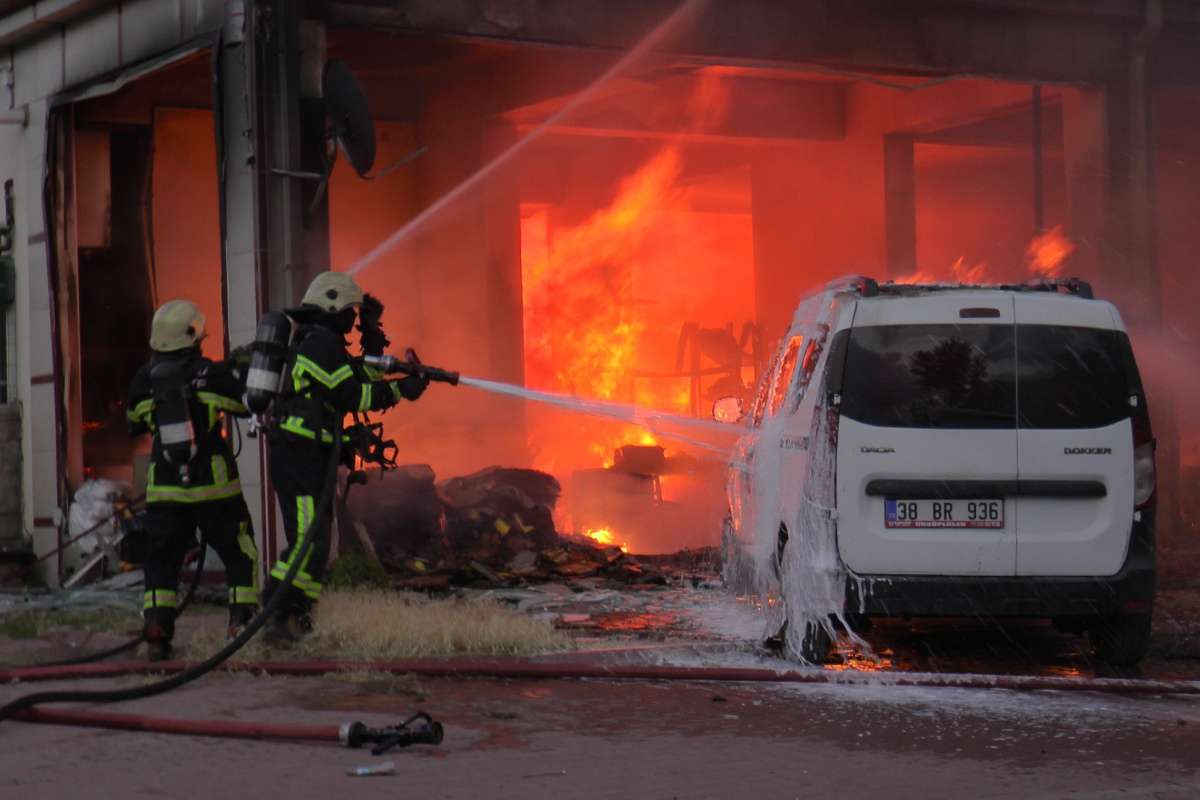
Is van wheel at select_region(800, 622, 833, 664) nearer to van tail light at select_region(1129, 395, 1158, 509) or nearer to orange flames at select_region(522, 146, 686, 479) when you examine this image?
van tail light at select_region(1129, 395, 1158, 509)

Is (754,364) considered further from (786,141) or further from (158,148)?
(158,148)

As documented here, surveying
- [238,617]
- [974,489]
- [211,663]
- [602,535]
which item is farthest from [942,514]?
[602,535]

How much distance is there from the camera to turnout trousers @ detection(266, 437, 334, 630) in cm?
849

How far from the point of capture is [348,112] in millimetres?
11414

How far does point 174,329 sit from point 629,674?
2913 mm

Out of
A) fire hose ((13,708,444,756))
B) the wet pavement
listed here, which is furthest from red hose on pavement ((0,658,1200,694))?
fire hose ((13,708,444,756))

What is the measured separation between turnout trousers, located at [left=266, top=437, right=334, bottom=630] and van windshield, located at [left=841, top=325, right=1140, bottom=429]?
8.51ft

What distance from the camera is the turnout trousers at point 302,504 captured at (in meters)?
8.49

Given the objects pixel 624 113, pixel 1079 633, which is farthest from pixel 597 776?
pixel 624 113

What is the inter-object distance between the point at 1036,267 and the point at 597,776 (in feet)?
39.2

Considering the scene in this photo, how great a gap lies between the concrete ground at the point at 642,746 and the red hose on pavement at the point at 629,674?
2.4 inches

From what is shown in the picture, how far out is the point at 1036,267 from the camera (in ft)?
54.8

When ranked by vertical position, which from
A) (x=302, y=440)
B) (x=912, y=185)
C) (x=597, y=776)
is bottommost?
(x=597, y=776)

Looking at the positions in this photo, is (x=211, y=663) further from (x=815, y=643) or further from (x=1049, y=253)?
(x=1049, y=253)
